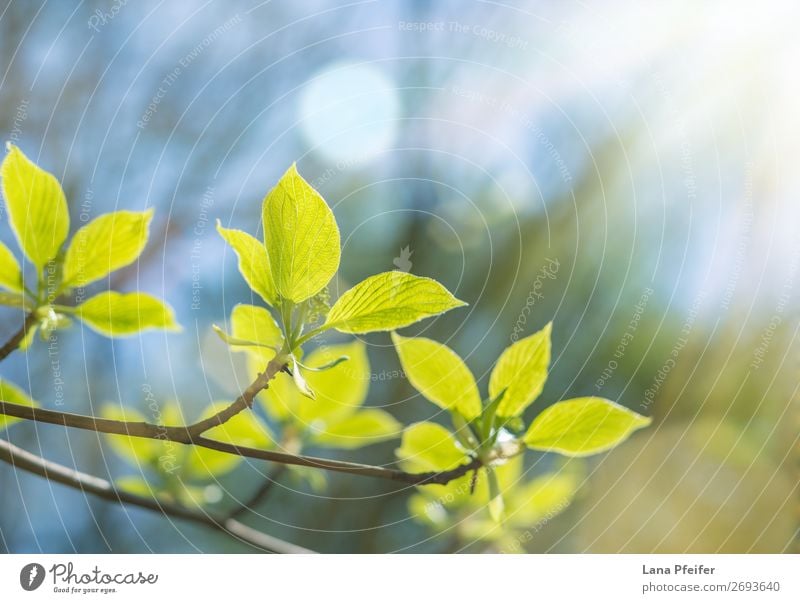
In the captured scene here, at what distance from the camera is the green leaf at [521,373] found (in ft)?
1.09

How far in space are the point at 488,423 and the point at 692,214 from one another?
0.42 metres

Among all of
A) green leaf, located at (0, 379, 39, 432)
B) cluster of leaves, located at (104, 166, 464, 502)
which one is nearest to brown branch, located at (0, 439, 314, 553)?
green leaf, located at (0, 379, 39, 432)

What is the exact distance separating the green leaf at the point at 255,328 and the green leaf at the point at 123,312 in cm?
4

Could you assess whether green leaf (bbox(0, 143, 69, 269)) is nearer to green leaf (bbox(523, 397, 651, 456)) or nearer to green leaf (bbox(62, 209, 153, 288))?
green leaf (bbox(62, 209, 153, 288))

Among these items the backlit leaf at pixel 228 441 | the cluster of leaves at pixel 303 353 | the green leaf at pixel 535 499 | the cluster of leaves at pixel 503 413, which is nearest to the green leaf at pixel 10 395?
the cluster of leaves at pixel 303 353

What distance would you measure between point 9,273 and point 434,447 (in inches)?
9.6

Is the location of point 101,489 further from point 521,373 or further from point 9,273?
point 521,373

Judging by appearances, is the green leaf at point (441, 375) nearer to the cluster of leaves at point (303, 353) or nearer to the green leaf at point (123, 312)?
the cluster of leaves at point (303, 353)

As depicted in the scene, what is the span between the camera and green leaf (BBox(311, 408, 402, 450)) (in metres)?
0.42

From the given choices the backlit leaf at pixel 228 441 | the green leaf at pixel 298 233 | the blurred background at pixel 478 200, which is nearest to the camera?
the green leaf at pixel 298 233

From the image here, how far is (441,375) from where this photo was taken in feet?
1.12
